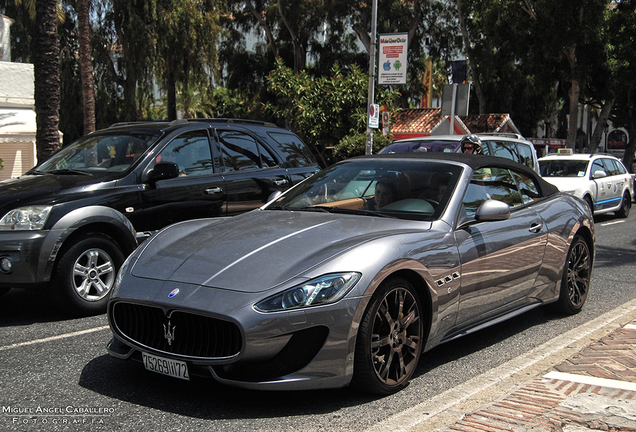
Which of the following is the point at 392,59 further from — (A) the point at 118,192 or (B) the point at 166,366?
(B) the point at 166,366

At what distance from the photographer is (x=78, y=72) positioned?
32438 mm

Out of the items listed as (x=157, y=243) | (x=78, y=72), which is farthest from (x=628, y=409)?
(x=78, y=72)

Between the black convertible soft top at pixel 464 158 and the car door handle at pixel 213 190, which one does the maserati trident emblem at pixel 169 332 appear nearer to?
the black convertible soft top at pixel 464 158

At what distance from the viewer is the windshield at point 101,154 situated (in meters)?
6.83

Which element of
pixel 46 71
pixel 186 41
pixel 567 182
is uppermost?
pixel 186 41

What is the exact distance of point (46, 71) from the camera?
47.8 ft

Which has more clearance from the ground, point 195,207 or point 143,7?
point 143,7

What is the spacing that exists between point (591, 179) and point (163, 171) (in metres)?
12.4

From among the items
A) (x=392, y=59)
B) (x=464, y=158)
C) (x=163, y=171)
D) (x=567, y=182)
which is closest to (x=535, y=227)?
(x=464, y=158)

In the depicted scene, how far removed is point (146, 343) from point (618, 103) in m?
41.7

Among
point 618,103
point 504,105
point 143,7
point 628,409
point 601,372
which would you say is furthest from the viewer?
point 504,105

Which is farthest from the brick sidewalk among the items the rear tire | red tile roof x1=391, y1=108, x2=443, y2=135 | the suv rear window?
red tile roof x1=391, y1=108, x2=443, y2=135

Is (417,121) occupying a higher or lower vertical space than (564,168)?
higher

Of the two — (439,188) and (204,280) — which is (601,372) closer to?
(439,188)
